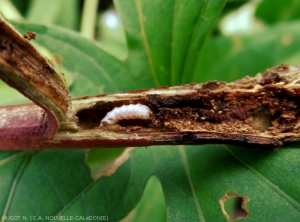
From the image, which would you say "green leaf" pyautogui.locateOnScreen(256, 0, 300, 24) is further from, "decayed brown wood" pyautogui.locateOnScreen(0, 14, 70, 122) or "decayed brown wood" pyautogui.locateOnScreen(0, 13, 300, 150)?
"decayed brown wood" pyautogui.locateOnScreen(0, 14, 70, 122)

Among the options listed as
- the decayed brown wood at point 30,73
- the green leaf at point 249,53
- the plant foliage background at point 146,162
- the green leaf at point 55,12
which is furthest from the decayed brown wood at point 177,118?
the green leaf at point 55,12

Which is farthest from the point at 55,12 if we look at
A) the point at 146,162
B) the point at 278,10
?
the point at 146,162

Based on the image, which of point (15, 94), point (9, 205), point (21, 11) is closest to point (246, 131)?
point (9, 205)

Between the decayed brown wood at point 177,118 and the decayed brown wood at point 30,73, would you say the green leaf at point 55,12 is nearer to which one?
the decayed brown wood at point 177,118

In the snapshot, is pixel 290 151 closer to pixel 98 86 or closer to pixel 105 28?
pixel 98 86

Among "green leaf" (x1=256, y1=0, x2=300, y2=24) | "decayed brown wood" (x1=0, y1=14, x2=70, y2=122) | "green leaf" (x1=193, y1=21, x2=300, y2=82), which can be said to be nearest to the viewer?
"decayed brown wood" (x1=0, y1=14, x2=70, y2=122)


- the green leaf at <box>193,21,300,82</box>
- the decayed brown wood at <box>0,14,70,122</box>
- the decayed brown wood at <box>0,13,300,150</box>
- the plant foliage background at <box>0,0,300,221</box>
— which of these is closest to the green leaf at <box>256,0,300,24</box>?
the green leaf at <box>193,21,300,82</box>

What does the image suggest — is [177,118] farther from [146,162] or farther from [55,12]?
[55,12]
